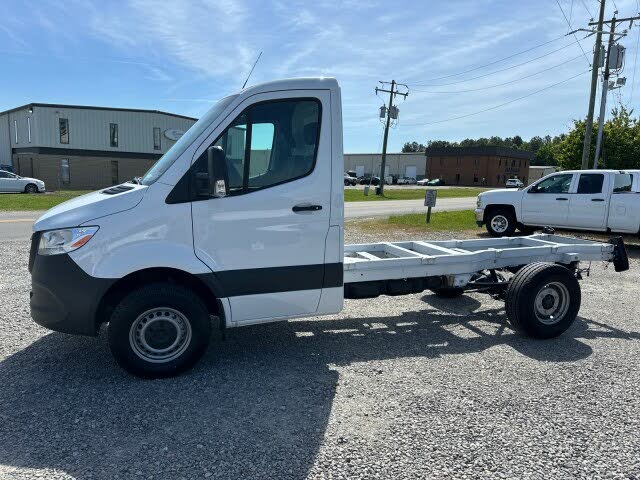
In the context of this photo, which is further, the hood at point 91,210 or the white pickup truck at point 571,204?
the white pickup truck at point 571,204

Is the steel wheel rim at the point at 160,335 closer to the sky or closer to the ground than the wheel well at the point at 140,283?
closer to the ground

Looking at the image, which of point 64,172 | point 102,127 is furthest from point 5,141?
point 102,127

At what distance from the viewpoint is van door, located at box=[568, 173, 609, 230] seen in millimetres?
12539

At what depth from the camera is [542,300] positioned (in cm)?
561

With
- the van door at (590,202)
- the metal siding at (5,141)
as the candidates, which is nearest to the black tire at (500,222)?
the van door at (590,202)

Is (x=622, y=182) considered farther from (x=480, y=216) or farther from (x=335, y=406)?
(x=335, y=406)

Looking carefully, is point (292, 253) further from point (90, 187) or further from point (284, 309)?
point (90, 187)

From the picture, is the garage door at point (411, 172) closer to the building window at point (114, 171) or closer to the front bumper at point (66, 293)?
the building window at point (114, 171)

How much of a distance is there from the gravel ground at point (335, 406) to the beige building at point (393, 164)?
97.4m

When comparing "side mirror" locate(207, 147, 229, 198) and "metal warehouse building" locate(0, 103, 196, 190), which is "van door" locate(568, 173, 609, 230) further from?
"metal warehouse building" locate(0, 103, 196, 190)

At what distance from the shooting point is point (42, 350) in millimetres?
4953

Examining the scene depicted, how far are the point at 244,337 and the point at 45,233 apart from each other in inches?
91.4

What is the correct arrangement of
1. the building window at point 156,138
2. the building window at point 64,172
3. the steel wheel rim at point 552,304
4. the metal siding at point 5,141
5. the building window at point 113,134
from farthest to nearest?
1. the building window at point 156,138
2. the metal siding at point 5,141
3. the building window at point 113,134
4. the building window at point 64,172
5. the steel wheel rim at point 552,304

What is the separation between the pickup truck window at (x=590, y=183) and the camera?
1264cm
